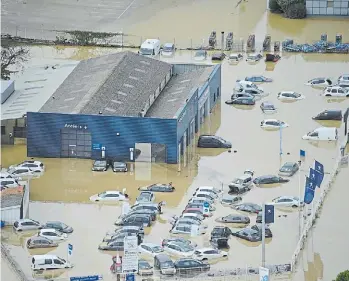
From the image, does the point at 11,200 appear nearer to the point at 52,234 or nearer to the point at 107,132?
the point at 52,234

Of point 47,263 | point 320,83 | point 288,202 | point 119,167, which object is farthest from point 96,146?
point 320,83

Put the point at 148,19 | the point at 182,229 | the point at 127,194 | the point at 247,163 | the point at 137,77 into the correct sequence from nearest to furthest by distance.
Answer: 1. the point at 182,229
2. the point at 127,194
3. the point at 247,163
4. the point at 137,77
5. the point at 148,19

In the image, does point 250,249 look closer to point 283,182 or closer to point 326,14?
point 283,182

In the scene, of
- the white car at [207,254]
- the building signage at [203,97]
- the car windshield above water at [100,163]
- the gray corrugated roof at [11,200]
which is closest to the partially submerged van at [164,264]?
the white car at [207,254]

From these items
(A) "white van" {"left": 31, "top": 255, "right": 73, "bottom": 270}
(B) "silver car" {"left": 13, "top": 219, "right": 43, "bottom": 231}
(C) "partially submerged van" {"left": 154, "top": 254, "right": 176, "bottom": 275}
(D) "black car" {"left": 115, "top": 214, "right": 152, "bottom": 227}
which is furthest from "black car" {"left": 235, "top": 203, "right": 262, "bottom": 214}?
(A) "white van" {"left": 31, "top": 255, "right": 73, "bottom": 270}

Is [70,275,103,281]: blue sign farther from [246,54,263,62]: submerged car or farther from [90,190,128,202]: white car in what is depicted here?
[246,54,263,62]: submerged car

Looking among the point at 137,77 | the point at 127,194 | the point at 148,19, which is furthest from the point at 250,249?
the point at 148,19
